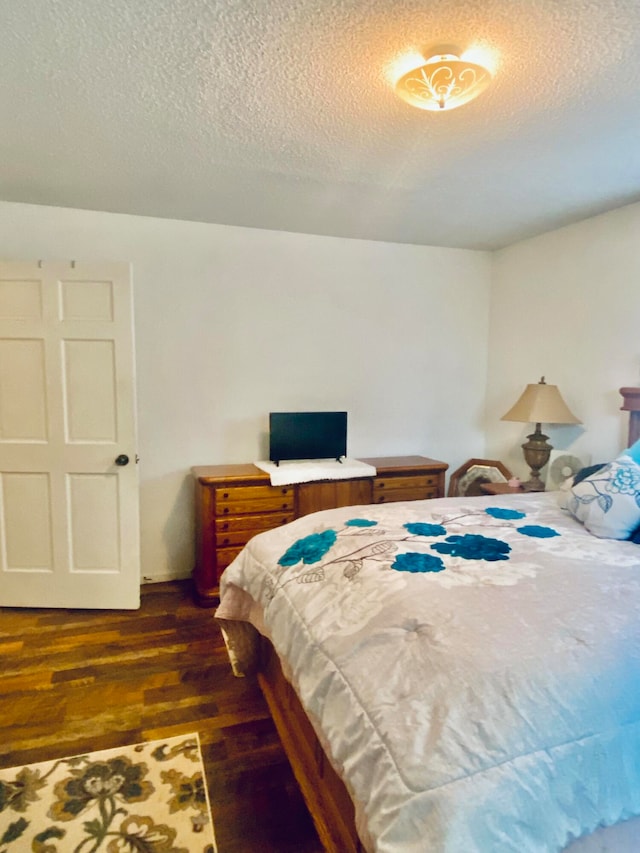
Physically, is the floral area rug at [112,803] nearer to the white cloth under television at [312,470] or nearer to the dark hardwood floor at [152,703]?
the dark hardwood floor at [152,703]

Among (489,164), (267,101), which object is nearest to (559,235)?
(489,164)

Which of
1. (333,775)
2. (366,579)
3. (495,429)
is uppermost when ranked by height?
(495,429)

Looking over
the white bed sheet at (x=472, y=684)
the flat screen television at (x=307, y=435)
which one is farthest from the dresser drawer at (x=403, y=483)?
the white bed sheet at (x=472, y=684)

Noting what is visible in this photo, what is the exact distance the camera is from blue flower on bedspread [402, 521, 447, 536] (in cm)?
192

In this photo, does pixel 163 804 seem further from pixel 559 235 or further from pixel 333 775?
pixel 559 235

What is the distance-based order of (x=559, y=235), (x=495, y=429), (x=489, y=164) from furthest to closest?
(x=495, y=429) → (x=559, y=235) → (x=489, y=164)

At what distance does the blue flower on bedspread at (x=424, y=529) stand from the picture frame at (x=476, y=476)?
206 centimetres

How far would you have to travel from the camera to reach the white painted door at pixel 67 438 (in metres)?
2.90

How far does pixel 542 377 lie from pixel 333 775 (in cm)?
289

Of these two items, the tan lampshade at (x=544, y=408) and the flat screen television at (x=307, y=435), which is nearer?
the tan lampshade at (x=544, y=408)

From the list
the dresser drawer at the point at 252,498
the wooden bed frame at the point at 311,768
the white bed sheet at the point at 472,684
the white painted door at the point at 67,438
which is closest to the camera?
the white bed sheet at the point at 472,684

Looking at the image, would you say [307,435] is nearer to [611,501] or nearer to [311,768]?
[611,501]

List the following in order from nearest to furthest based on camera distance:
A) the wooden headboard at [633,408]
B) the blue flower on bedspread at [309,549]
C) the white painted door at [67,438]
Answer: the blue flower on bedspread at [309,549], the wooden headboard at [633,408], the white painted door at [67,438]

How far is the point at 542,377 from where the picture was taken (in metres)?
3.51
